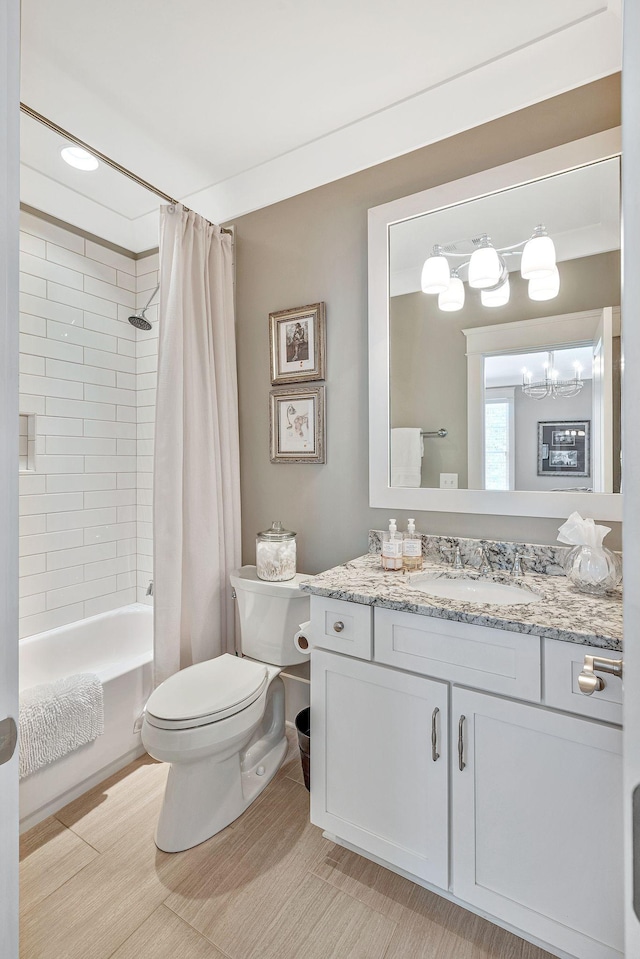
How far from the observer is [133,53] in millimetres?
1582

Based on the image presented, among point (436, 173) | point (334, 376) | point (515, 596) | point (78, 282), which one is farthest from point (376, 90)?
point (515, 596)

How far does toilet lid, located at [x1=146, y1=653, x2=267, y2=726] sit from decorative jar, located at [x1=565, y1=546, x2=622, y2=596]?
112cm

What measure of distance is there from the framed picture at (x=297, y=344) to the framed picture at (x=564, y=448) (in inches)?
37.1

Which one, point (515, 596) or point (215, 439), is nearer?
point (515, 596)

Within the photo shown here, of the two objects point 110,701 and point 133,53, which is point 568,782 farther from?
point 133,53

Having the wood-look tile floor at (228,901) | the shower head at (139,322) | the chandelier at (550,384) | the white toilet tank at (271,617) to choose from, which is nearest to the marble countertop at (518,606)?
the white toilet tank at (271,617)

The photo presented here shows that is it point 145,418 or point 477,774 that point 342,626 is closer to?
point 477,774

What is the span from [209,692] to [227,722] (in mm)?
129

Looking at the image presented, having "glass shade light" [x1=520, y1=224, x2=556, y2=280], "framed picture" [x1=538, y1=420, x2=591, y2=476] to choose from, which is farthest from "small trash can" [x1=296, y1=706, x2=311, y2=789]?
"glass shade light" [x1=520, y1=224, x2=556, y2=280]

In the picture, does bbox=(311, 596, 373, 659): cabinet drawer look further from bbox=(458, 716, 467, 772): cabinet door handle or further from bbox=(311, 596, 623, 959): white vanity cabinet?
bbox=(458, 716, 467, 772): cabinet door handle

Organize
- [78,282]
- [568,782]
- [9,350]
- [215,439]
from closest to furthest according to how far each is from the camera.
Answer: [9,350] → [568,782] → [215,439] → [78,282]

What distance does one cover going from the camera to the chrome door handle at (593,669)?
24.3 inches

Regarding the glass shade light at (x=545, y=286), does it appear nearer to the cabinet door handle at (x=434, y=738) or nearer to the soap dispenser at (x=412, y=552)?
the soap dispenser at (x=412, y=552)

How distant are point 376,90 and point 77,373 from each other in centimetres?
185
